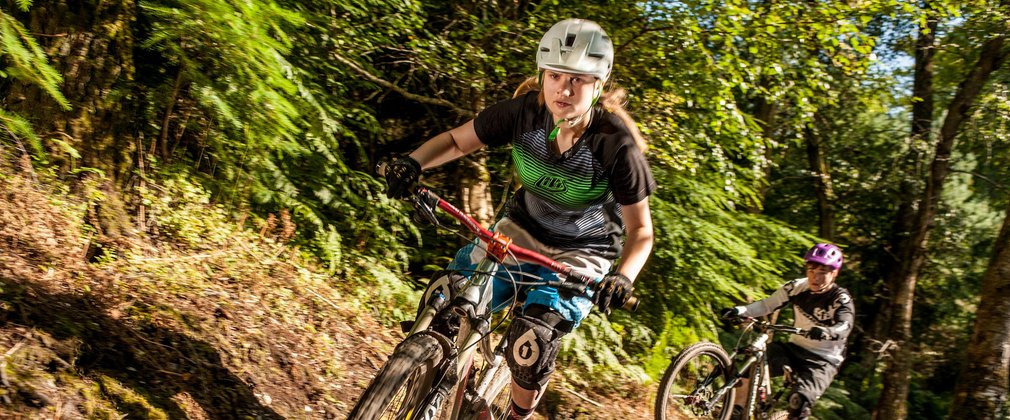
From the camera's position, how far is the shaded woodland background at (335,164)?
446 centimetres

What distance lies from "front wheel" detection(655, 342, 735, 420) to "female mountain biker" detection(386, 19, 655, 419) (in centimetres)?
266

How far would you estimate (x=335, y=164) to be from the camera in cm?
767

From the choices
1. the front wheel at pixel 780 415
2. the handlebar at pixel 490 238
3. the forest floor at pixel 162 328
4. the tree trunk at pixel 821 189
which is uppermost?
the tree trunk at pixel 821 189

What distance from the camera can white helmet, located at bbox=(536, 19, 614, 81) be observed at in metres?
3.47

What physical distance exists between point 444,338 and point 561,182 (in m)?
0.97

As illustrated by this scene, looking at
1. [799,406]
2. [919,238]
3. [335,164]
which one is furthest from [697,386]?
[919,238]

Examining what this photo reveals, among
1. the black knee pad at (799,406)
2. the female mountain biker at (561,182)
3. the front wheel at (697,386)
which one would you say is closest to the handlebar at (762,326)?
the front wheel at (697,386)

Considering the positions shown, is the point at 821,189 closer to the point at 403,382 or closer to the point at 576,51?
the point at 576,51

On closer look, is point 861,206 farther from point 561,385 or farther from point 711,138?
point 561,385

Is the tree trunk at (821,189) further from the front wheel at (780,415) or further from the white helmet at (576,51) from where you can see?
the white helmet at (576,51)

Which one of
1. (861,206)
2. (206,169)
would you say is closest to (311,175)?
(206,169)

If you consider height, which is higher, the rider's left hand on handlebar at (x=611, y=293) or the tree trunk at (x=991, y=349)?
the tree trunk at (x=991, y=349)

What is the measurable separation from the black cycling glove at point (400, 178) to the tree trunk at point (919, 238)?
499 inches

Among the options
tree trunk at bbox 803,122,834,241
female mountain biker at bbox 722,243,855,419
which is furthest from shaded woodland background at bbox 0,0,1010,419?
tree trunk at bbox 803,122,834,241
